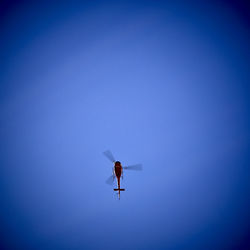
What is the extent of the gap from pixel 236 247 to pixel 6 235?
34824 millimetres

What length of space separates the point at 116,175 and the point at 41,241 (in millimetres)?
20990

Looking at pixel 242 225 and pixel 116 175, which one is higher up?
pixel 116 175

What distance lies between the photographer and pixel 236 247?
26.4m

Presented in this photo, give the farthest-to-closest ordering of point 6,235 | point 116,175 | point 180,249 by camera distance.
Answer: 1. point 180,249
2. point 6,235
3. point 116,175

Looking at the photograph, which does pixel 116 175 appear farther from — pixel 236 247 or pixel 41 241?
pixel 236 247

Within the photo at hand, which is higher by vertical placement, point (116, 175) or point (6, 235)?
point (116, 175)

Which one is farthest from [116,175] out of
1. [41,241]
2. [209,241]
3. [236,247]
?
[236,247]

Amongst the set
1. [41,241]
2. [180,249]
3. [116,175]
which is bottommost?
[180,249]

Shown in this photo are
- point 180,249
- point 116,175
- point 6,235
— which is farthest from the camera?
point 180,249

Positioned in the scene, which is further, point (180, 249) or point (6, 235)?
point (180, 249)

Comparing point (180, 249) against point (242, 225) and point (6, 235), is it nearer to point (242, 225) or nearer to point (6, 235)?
point (242, 225)

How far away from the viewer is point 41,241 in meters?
25.1

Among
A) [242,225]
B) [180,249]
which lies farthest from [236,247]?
[180,249]

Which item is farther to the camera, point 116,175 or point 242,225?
point 242,225
